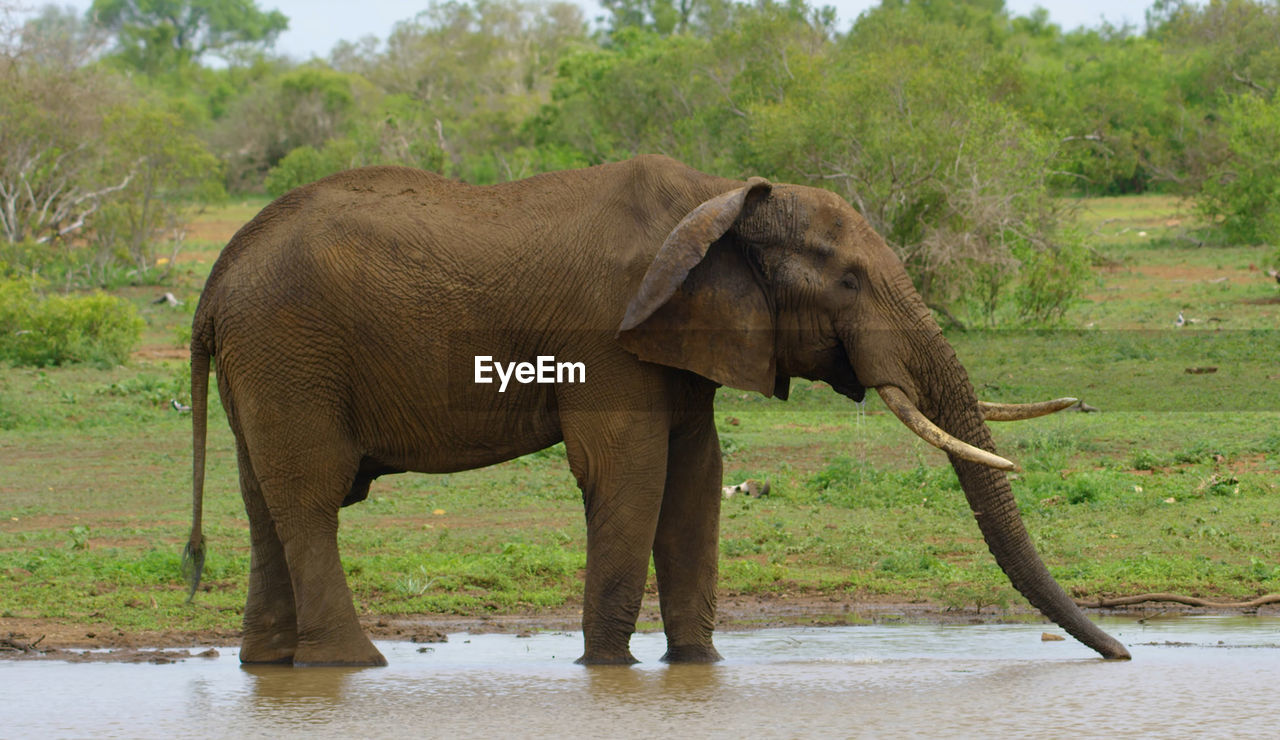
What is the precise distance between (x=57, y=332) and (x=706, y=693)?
14.0m

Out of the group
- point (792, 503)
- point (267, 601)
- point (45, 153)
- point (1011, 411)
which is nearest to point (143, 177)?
point (45, 153)

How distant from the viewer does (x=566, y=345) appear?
6.59 metres

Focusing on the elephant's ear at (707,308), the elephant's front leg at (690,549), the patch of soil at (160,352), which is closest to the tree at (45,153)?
the patch of soil at (160,352)

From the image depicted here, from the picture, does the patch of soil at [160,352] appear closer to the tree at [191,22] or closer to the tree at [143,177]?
the tree at [143,177]

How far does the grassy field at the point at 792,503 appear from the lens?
29.2 ft

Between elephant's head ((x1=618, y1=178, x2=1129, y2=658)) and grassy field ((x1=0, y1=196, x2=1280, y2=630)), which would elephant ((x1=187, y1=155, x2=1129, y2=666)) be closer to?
elephant's head ((x1=618, y1=178, x2=1129, y2=658))

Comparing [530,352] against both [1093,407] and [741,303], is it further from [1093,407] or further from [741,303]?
[1093,407]

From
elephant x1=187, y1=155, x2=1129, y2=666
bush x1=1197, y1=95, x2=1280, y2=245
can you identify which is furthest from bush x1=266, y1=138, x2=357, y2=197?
elephant x1=187, y1=155, x2=1129, y2=666

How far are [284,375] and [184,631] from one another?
1894 millimetres

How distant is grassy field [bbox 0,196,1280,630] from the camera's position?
8.90 meters

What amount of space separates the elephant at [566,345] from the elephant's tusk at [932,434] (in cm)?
3

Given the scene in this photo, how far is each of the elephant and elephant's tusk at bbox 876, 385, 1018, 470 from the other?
3 cm

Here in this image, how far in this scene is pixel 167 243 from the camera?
30.7 meters

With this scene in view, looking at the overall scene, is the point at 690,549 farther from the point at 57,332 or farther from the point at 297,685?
the point at 57,332
